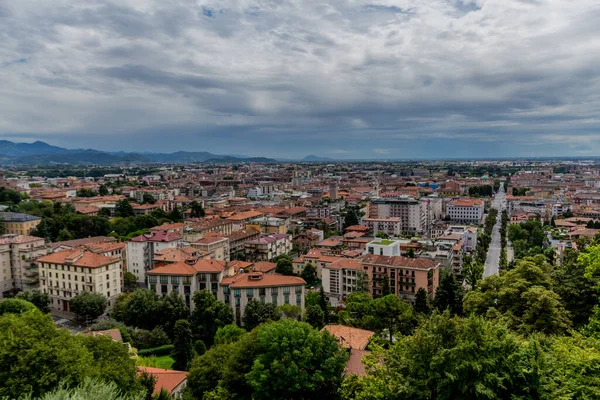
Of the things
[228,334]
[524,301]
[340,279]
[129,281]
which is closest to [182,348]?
[228,334]

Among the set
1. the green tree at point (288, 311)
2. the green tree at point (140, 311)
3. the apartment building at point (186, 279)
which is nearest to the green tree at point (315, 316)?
the green tree at point (288, 311)

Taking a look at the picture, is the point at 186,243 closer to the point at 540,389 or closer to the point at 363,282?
the point at 363,282

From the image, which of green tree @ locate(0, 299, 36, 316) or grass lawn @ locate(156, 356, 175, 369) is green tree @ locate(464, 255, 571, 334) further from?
green tree @ locate(0, 299, 36, 316)

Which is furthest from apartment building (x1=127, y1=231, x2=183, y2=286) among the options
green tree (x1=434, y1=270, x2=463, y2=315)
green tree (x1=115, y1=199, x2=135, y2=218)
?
green tree (x1=115, y1=199, x2=135, y2=218)

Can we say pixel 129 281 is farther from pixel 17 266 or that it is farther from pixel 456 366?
pixel 456 366

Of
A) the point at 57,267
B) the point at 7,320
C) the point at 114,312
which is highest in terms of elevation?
the point at 7,320

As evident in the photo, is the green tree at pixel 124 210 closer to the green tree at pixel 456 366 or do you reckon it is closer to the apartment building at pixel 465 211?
the apartment building at pixel 465 211

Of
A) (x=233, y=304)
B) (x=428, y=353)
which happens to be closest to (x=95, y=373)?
(x=428, y=353)
